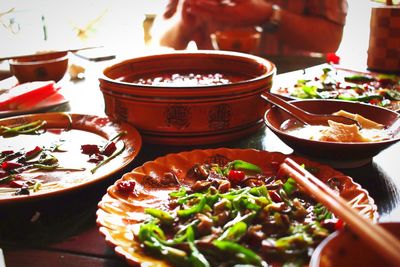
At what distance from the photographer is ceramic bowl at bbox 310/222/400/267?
694 millimetres

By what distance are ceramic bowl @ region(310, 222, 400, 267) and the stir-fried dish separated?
189mm

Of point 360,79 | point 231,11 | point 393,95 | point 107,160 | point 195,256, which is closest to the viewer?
point 195,256

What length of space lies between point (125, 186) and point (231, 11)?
10.3ft

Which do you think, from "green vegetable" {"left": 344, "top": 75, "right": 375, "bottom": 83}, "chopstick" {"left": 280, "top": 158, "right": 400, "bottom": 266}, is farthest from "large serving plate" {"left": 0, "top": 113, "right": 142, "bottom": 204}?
"green vegetable" {"left": 344, "top": 75, "right": 375, "bottom": 83}

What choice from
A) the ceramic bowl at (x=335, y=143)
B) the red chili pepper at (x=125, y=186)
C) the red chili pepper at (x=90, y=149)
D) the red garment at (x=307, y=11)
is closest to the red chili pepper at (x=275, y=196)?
the ceramic bowl at (x=335, y=143)

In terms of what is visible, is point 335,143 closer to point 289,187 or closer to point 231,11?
point 289,187

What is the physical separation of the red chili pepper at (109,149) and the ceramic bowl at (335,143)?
0.57 meters

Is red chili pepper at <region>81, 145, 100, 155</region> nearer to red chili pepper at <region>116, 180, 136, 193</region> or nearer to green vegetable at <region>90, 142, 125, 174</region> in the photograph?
green vegetable at <region>90, 142, 125, 174</region>

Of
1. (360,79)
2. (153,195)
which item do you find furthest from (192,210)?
(360,79)

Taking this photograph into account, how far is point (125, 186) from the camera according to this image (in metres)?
1.17

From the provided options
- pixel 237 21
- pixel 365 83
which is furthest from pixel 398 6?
pixel 237 21

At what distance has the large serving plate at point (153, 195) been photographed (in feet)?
3.13

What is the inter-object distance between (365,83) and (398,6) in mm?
716

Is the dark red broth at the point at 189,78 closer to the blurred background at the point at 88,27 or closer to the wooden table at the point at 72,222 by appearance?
the wooden table at the point at 72,222
